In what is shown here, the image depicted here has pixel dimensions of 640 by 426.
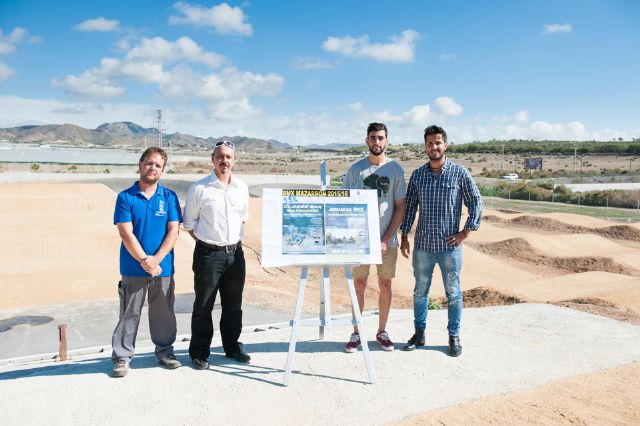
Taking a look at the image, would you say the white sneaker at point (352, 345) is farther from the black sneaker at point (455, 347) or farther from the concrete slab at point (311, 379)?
the black sneaker at point (455, 347)

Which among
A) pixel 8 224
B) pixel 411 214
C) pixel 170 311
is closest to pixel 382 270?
pixel 411 214

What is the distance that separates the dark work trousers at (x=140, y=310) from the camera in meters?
4.95

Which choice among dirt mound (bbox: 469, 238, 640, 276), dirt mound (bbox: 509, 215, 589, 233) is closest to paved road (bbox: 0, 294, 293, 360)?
dirt mound (bbox: 469, 238, 640, 276)

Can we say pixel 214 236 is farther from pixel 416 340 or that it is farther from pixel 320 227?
pixel 416 340

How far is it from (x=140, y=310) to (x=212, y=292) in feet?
2.21

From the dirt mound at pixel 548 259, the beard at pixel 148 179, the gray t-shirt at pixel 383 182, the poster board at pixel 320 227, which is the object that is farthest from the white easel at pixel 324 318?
the dirt mound at pixel 548 259

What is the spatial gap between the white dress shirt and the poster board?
31 centimetres

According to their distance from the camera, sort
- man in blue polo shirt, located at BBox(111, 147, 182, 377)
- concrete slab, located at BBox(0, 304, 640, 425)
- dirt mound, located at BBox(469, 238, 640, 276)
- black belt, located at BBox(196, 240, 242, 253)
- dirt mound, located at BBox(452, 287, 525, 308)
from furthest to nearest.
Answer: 1. dirt mound, located at BBox(469, 238, 640, 276)
2. dirt mound, located at BBox(452, 287, 525, 308)
3. black belt, located at BBox(196, 240, 242, 253)
4. man in blue polo shirt, located at BBox(111, 147, 182, 377)
5. concrete slab, located at BBox(0, 304, 640, 425)

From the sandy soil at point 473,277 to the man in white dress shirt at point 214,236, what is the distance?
210 cm

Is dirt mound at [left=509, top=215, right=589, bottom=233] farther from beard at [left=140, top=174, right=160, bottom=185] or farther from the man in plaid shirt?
beard at [left=140, top=174, right=160, bottom=185]

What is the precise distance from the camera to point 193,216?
16.6 ft

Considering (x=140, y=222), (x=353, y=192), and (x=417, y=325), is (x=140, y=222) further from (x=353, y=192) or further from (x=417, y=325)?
(x=417, y=325)

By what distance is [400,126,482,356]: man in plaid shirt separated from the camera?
5547 mm

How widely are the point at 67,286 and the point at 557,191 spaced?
42589 millimetres
